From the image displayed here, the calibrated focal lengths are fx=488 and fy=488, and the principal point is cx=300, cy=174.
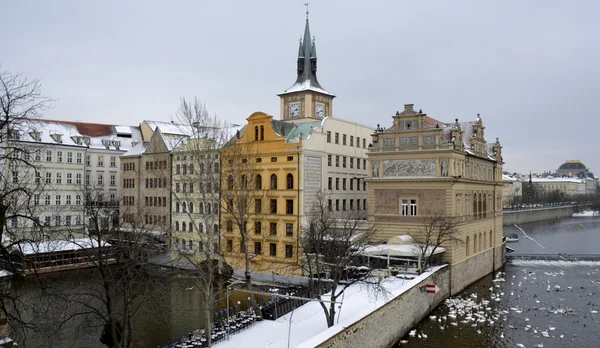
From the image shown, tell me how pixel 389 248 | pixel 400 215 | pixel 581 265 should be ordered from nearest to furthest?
pixel 389 248 < pixel 400 215 < pixel 581 265

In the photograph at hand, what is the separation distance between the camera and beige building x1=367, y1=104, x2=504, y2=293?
1350 inches

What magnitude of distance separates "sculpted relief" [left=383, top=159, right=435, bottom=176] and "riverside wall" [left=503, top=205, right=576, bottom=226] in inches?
2622

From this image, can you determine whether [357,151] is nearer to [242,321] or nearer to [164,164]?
[164,164]

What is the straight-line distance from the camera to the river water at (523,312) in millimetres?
24484

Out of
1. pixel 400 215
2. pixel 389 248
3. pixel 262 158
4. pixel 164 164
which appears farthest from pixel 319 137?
pixel 164 164

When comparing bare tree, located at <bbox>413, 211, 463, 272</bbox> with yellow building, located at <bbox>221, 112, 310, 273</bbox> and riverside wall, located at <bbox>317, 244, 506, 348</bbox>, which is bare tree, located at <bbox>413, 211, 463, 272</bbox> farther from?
A: yellow building, located at <bbox>221, 112, 310, 273</bbox>

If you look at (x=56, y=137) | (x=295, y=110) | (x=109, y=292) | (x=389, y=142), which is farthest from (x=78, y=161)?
(x=109, y=292)

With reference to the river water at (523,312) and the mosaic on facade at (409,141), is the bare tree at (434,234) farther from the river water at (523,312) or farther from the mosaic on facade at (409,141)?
the mosaic on facade at (409,141)

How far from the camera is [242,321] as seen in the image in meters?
22.0

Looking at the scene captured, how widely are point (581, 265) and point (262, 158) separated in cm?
3173

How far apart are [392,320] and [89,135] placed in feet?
159

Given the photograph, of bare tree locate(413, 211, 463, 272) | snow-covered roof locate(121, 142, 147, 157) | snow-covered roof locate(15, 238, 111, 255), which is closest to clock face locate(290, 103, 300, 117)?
snow-covered roof locate(121, 142, 147, 157)

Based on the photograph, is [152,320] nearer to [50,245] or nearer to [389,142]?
[50,245]

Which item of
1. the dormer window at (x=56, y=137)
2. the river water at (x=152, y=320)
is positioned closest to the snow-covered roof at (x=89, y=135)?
the dormer window at (x=56, y=137)
